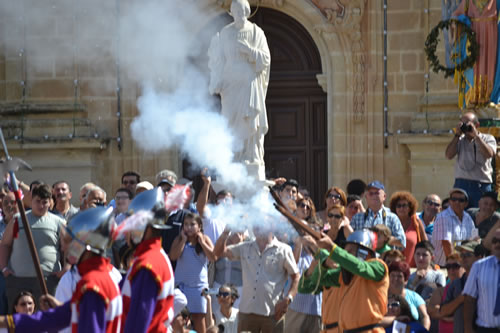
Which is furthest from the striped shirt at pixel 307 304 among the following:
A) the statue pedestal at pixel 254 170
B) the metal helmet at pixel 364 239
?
the statue pedestal at pixel 254 170

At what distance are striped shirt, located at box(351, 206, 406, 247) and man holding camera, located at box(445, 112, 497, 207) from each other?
1277 millimetres

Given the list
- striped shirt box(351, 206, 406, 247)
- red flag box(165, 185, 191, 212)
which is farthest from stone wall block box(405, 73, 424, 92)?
red flag box(165, 185, 191, 212)

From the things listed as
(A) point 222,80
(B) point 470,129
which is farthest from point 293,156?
(B) point 470,129

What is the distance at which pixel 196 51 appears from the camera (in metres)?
16.4

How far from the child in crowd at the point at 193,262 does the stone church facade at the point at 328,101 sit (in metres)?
6.84

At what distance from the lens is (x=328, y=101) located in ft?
54.3

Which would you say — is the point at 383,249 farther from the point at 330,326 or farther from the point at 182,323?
the point at 182,323

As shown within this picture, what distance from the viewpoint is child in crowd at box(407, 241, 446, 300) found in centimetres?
922

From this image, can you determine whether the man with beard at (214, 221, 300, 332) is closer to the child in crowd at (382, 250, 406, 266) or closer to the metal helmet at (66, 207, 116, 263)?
the child in crowd at (382, 250, 406, 266)

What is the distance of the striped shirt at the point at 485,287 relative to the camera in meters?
→ 8.08

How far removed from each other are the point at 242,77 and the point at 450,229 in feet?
10.5

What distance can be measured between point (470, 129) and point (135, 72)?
22.5 ft

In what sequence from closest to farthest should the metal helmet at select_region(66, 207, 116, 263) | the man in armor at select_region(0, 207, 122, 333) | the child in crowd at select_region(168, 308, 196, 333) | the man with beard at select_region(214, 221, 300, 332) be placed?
the man in armor at select_region(0, 207, 122, 333) < the metal helmet at select_region(66, 207, 116, 263) < the child in crowd at select_region(168, 308, 196, 333) < the man with beard at select_region(214, 221, 300, 332)

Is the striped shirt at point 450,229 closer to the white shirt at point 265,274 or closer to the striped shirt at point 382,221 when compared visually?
the striped shirt at point 382,221
